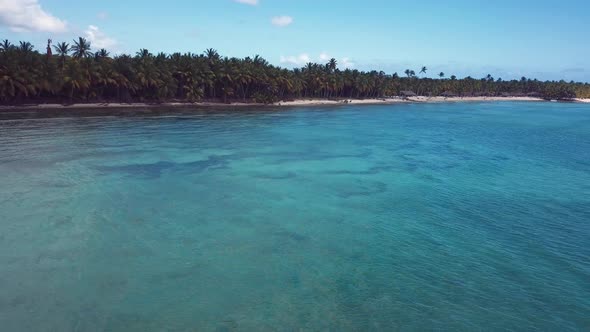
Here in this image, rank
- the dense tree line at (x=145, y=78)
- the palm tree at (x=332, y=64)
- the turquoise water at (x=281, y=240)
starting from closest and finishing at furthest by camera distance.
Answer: the turquoise water at (x=281, y=240) → the dense tree line at (x=145, y=78) → the palm tree at (x=332, y=64)

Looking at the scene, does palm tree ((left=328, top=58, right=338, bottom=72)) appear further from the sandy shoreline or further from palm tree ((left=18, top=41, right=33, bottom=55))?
palm tree ((left=18, top=41, right=33, bottom=55))

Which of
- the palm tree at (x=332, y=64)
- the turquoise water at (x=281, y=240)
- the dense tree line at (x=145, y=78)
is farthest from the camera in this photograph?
the palm tree at (x=332, y=64)

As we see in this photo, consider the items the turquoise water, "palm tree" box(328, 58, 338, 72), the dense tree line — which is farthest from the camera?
"palm tree" box(328, 58, 338, 72)

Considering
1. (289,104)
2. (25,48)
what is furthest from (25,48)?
(289,104)

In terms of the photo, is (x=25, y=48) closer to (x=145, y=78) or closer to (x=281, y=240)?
(x=145, y=78)

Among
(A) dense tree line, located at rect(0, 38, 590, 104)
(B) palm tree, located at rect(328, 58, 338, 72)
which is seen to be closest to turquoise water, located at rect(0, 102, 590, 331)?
(A) dense tree line, located at rect(0, 38, 590, 104)

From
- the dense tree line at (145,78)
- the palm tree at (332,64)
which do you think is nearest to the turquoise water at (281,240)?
the dense tree line at (145,78)

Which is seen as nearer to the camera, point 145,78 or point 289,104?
point 145,78

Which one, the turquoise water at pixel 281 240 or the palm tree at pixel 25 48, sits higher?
the palm tree at pixel 25 48

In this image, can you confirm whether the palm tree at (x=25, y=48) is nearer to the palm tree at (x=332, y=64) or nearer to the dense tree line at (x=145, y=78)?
the dense tree line at (x=145, y=78)

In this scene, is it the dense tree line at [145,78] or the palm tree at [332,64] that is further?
the palm tree at [332,64]
